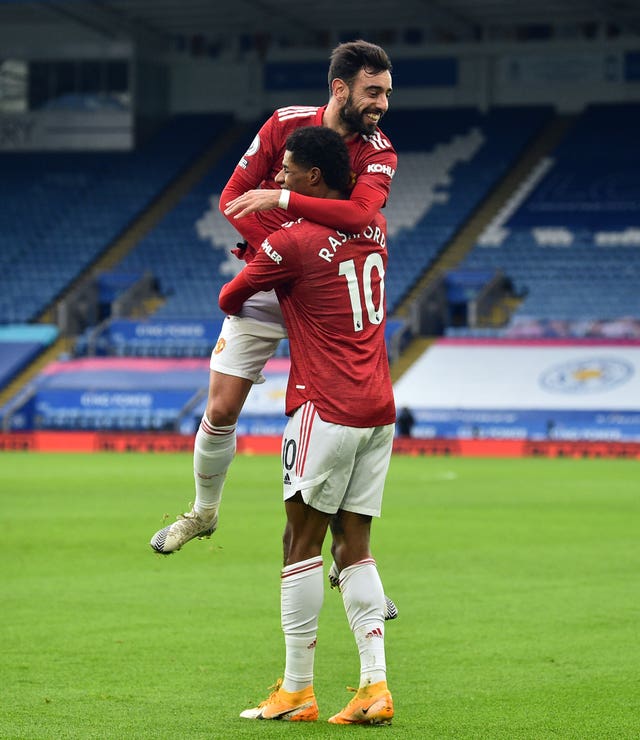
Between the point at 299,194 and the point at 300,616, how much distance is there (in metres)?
1.85

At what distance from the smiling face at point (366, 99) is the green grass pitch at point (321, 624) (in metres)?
2.67

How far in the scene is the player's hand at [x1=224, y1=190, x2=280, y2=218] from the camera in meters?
6.37

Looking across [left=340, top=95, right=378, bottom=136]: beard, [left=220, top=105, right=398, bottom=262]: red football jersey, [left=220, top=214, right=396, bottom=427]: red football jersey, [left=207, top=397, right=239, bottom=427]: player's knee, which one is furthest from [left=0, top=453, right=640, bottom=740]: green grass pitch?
[left=340, top=95, right=378, bottom=136]: beard

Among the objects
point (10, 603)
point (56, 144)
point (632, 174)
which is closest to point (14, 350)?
point (56, 144)

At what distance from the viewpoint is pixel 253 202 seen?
641 centimetres

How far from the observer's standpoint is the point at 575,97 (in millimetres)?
48969

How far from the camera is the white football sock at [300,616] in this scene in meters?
6.35

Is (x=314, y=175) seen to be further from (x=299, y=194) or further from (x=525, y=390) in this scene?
(x=525, y=390)

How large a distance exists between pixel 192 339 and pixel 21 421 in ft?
18.4

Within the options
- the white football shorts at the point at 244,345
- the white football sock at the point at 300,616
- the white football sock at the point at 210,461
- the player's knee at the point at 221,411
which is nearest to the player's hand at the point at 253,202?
the white football shorts at the point at 244,345

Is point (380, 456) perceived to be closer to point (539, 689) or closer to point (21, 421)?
point (539, 689)

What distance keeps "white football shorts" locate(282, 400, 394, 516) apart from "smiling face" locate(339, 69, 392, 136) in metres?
1.31

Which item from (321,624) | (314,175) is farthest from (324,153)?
(321,624)

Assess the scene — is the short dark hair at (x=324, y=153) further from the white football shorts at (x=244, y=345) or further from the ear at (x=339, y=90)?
the white football shorts at (x=244, y=345)
